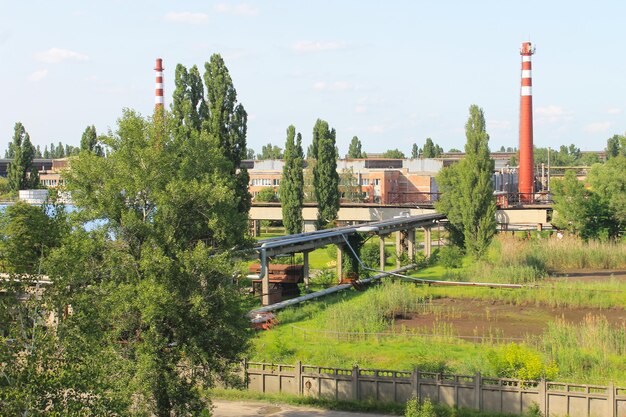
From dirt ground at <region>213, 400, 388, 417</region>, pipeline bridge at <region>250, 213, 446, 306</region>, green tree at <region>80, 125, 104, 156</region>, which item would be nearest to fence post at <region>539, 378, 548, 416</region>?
dirt ground at <region>213, 400, 388, 417</region>

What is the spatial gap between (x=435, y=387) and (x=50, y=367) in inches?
506

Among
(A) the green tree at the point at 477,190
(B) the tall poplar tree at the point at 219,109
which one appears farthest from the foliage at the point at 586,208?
(B) the tall poplar tree at the point at 219,109

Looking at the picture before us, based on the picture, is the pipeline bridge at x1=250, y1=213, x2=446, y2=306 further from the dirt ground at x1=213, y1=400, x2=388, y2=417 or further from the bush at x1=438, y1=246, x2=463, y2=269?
the dirt ground at x1=213, y1=400, x2=388, y2=417

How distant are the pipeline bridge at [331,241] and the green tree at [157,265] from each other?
36.8ft

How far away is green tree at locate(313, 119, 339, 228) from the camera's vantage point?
66.2m

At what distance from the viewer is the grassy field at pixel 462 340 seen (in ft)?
85.4

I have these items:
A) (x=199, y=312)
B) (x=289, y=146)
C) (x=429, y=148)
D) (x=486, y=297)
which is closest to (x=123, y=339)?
(x=199, y=312)

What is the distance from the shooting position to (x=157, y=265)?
62.3 ft

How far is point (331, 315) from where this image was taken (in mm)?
35062

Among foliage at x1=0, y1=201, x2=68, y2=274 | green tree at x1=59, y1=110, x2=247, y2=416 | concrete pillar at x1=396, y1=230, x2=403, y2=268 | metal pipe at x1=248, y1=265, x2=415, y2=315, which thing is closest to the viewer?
foliage at x1=0, y1=201, x2=68, y2=274

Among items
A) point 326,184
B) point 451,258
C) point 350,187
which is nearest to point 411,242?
point 451,258

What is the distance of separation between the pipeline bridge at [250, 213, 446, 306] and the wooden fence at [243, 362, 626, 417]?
7.35 metres

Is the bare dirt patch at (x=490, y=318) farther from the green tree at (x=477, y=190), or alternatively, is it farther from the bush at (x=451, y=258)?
the bush at (x=451, y=258)

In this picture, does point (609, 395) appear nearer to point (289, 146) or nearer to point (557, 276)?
point (557, 276)
